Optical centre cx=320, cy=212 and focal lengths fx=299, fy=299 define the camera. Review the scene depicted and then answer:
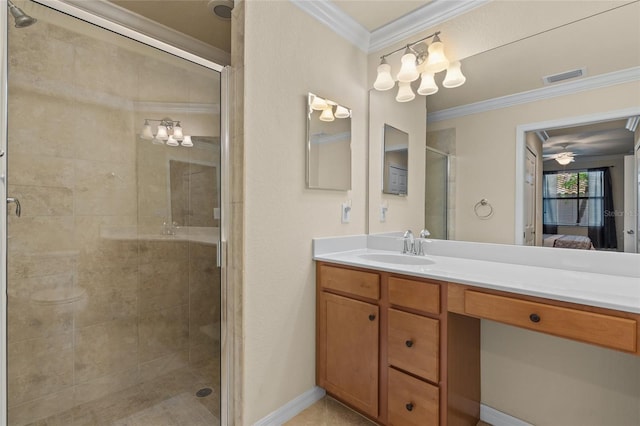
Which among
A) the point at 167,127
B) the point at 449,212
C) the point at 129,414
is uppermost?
the point at 167,127

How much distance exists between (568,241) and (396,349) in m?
1.01

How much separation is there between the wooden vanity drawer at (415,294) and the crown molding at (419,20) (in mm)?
1634

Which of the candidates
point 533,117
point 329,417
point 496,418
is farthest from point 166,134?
point 496,418

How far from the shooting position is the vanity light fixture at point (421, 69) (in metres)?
1.83

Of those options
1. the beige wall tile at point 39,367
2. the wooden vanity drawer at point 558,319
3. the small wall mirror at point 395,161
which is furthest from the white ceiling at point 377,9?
the beige wall tile at point 39,367

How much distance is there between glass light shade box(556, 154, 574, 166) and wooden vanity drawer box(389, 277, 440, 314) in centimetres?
91

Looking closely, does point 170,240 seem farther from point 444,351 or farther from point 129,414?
point 444,351

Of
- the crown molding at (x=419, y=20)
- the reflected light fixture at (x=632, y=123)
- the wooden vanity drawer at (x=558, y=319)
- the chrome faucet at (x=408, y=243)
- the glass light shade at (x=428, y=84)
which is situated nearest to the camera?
the wooden vanity drawer at (x=558, y=319)

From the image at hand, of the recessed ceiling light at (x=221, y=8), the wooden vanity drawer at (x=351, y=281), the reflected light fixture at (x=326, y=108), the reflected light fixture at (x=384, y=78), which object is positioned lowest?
the wooden vanity drawer at (x=351, y=281)

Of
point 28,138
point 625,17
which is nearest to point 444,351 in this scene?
point 625,17

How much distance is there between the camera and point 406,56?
192cm

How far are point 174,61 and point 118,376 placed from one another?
2007mm

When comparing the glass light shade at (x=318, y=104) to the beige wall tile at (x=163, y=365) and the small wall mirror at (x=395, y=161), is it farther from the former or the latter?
the beige wall tile at (x=163, y=365)

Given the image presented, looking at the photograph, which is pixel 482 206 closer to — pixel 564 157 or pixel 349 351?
pixel 564 157
